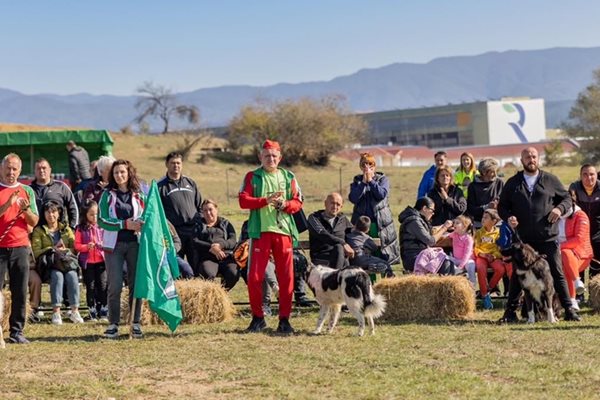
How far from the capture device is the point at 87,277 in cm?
1201

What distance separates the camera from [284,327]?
1020 centimetres

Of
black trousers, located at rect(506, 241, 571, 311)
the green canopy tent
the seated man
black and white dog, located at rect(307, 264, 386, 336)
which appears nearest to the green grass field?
black and white dog, located at rect(307, 264, 386, 336)

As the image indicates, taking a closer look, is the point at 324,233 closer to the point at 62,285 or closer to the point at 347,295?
the point at 347,295

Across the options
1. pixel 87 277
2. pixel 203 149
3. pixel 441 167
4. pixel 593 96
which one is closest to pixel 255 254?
pixel 87 277

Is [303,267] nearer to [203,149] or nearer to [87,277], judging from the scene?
[87,277]

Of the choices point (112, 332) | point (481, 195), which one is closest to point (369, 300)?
point (112, 332)

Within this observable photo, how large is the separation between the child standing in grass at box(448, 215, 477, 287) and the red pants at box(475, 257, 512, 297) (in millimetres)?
72

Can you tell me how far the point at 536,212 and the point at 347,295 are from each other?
87.5 inches

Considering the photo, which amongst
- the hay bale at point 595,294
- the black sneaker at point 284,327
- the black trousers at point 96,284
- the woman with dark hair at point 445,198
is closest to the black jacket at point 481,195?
the woman with dark hair at point 445,198

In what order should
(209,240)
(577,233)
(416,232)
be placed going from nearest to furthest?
(577,233) → (416,232) → (209,240)

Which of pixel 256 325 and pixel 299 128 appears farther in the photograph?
pixel 299 128

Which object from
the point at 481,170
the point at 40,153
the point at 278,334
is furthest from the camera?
the point at 40,153

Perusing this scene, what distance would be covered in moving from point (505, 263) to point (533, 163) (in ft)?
5.93

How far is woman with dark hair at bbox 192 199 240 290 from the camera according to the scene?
39.8ft
